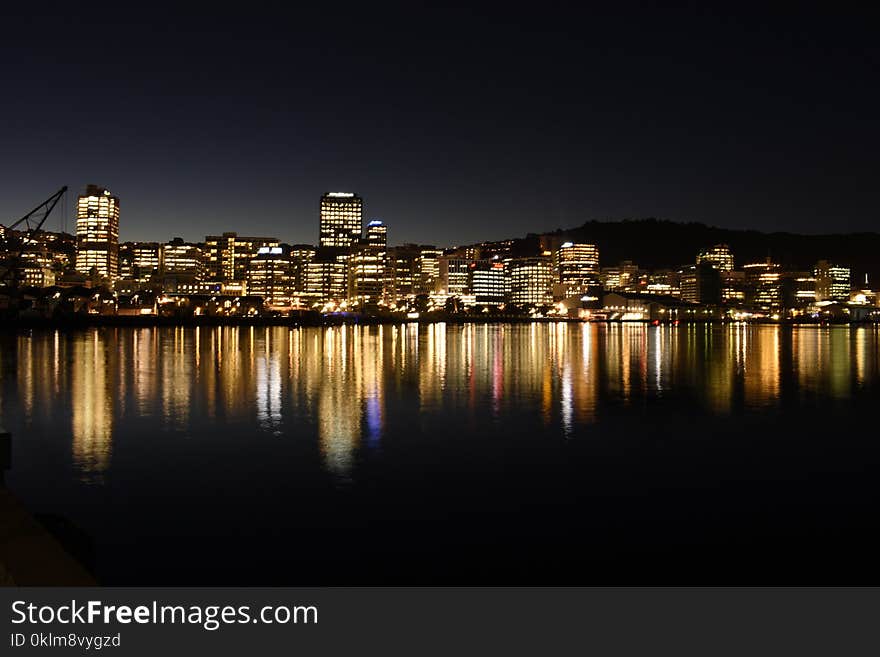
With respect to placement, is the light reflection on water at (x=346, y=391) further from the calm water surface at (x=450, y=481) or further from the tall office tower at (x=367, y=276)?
the tall office tower at (x=367, y=276)

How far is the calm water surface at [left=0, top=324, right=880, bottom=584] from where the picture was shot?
25.7 ft

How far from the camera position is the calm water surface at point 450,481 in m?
7.84

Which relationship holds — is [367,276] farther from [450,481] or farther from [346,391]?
[450,481]

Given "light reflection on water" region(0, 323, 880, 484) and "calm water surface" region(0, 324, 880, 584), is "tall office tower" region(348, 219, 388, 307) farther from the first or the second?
"calm water surface" region(0, 324, 880, 584)

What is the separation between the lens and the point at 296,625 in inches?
214

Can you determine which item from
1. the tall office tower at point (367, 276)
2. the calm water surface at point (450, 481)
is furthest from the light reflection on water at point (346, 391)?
the tall office tower at point (367, 276)

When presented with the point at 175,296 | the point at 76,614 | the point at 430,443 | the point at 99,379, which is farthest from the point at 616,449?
the point at 175,296

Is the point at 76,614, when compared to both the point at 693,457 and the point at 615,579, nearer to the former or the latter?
the point at 615,579

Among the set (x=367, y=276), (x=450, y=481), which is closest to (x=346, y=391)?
(x=450, y=481)

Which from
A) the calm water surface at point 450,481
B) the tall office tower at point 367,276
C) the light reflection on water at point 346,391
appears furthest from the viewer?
the tall office tower at point 367,276

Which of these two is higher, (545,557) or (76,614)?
(76,614)

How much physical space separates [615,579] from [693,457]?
6.37 m

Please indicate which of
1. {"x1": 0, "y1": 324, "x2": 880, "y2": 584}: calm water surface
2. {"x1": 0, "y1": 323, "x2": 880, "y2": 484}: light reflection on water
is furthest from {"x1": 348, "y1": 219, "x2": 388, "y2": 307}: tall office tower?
{"x1": 0, "y1": 324, "x2": 880, "y2": 584}: calm water surface

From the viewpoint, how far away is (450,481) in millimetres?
11414
